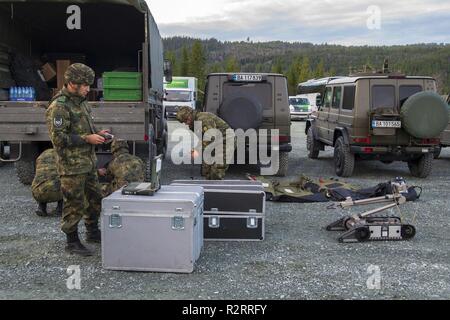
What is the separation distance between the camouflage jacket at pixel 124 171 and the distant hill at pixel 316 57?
59538mm

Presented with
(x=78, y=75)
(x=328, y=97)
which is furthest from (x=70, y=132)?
(x=328, y=97)

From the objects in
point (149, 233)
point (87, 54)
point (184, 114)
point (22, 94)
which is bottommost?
point (149, 233)

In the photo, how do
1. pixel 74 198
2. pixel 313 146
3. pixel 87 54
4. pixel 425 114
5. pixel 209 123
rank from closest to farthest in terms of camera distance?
pixel 74 198 → pixel 209 123 → pixel 425 114 → pixel 87 54 → pixel 313 146

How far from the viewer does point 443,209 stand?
704 cm

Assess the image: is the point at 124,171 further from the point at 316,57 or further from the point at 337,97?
Answer: the point at 316,57

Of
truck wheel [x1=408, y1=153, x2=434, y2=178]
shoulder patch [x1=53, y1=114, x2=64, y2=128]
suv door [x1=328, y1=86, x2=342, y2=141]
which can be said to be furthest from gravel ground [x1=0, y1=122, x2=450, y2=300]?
suv door [x1=328, y1=86, x2=342, y2=141]

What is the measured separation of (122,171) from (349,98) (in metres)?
5.05

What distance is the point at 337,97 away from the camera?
1056 centimetres

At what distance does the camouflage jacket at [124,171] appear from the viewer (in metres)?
6.43

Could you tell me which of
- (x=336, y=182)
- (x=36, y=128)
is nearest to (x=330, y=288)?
(x=336, y=182)

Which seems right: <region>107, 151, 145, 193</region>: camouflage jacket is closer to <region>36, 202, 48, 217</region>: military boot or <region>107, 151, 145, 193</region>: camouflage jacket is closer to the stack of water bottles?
<region>36, 202, 48, 217</region>: military boot

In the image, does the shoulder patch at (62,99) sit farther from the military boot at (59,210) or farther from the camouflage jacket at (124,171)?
the military boot at (59,210)

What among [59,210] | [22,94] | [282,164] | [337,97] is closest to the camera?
[59,210]
